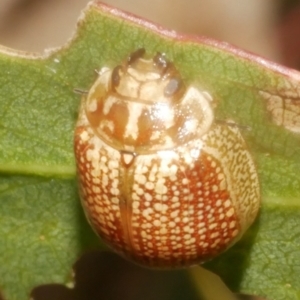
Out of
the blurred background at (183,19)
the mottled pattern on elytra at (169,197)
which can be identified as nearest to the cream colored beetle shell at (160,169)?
the mottled pattern on elytra at (169,197)

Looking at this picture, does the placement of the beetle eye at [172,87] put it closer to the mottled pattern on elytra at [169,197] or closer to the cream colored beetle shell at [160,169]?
the cream colored beetle shell at [160,169]

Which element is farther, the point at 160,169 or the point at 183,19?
the point at 183,19

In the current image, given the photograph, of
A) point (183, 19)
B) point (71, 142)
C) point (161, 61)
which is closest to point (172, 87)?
point (161, 61)

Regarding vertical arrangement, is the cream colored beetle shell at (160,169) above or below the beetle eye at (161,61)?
below

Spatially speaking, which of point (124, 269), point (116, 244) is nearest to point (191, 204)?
point (116, 244)

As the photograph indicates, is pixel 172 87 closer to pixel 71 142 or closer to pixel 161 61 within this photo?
pixel 161 61

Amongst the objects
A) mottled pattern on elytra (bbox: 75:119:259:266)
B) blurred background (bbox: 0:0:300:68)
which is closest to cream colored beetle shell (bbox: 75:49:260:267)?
mottled pattern on elytra (bbox: 75:119:259:266)

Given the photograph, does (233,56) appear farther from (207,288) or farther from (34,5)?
(34,5)
